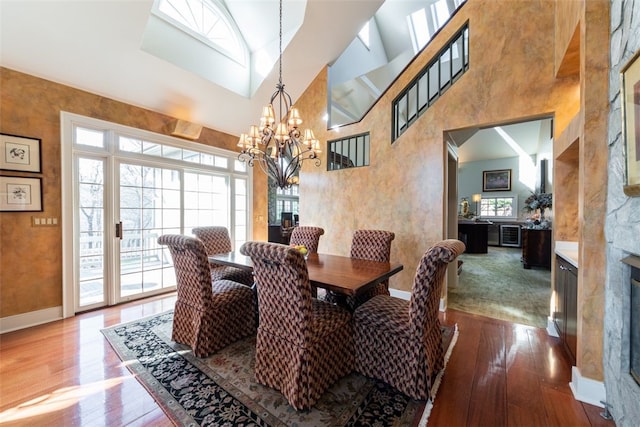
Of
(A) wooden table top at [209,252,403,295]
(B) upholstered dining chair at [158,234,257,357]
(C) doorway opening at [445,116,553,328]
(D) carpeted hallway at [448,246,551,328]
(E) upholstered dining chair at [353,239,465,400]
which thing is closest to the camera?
(E) upholstered dining chair at [353,239,465,400]

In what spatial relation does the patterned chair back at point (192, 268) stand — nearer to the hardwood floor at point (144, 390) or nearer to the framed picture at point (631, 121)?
the hardwood floor at point (144, 390)

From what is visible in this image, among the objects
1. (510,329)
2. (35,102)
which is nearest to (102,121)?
(35,102)

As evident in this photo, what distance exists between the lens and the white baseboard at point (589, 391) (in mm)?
1678

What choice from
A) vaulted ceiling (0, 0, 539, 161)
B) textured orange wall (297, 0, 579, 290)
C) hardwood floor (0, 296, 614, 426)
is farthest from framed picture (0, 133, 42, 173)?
textured orange wall (297, 0, 579, 290)

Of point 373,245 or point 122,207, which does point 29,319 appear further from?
point 373,245

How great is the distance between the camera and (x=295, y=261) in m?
1.50

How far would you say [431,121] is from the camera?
3393 mm

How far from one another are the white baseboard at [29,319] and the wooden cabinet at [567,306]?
5.18m

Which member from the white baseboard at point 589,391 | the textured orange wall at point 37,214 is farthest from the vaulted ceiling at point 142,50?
the white baseboard at point 589,391

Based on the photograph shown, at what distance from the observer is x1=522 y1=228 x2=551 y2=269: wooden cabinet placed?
5.36 meters

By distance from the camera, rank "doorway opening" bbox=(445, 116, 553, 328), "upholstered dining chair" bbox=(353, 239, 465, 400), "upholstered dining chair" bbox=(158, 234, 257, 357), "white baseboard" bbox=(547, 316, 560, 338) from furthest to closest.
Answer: "doorway opening" bbox=(445, 116, 553, 328), "white baseboard" bbox=(547, 316, 560, 338), "upholstered dining chair" bbox=(158, 234, 257, 357), "upholstered dining chair" bbox=(353, 239, 465, 400)

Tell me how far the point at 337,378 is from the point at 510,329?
82.4 inches

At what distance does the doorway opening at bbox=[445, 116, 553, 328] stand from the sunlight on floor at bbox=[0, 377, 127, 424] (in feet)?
12.4

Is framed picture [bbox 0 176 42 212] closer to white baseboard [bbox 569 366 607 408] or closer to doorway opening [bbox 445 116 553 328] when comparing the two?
doorway opening [bbox 445 116 553 328]
